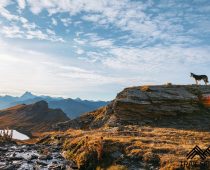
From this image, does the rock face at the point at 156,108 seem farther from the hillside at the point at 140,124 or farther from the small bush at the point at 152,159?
the small bush at the point at 152,159

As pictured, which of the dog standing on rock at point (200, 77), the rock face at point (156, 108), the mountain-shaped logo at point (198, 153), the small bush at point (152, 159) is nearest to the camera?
the mountain-shaped logo at point (198, 153)

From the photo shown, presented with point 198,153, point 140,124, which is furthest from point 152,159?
point 140,124

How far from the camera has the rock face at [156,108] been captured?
2215 inches

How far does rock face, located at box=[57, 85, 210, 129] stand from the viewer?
56.2m

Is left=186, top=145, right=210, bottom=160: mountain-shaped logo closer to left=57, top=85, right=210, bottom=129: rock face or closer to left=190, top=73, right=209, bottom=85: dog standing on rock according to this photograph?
left=57, top=85, right=210, bottom=129: rock face

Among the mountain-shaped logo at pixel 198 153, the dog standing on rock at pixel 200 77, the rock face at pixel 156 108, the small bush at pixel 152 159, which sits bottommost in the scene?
the small bush at pixel 152 159

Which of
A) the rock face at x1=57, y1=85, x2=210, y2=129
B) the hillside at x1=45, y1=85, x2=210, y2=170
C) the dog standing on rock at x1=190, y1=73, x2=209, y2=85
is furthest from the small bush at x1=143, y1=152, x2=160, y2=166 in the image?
the dog standing on rock at x1=190, y1=73, x2=209, y2=85

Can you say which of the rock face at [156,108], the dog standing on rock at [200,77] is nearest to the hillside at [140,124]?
the rock face at [156,108]

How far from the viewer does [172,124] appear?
5516cm

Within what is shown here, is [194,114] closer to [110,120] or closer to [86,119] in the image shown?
[110,120]

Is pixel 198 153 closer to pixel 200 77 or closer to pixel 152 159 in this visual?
pixel 152 159

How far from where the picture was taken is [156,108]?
58094 mm

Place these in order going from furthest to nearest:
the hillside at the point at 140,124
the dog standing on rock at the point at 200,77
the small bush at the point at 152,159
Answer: the dog standing on rock at the point at 200,77 < the hillside at the point at 140,124 < the small bush at the point at 152,159

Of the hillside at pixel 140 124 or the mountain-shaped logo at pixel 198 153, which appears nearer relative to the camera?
the mountain-shaped logo at pixel 198 153
